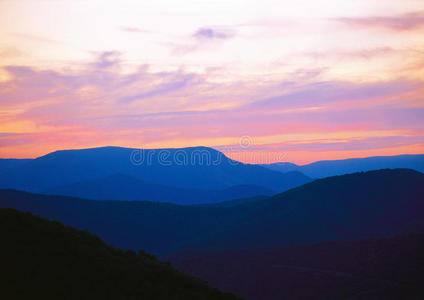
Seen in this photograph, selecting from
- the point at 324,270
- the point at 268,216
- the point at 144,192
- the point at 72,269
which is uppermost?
the point at 72,269

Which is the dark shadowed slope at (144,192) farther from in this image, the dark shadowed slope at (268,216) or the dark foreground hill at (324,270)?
the dark foreground hill at (324,270)

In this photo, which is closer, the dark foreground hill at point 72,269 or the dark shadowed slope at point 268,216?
the dark foreground hill at point 72,269

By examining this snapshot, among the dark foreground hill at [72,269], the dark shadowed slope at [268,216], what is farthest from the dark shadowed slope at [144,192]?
the dark foreground hill at [72,269]

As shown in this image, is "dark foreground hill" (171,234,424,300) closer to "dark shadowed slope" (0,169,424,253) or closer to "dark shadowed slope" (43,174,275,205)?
"dark shadowed slope" (0,169,424,253)

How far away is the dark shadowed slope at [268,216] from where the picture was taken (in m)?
62.8

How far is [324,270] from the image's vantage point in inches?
1610

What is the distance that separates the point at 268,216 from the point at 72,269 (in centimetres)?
5793

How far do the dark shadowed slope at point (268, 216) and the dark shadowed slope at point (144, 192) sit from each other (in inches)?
3549

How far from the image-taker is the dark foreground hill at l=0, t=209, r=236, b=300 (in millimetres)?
16438

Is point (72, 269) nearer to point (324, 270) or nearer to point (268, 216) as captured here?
point (324, 270)

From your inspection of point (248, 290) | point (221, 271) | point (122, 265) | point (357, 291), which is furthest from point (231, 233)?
point (122, 265)

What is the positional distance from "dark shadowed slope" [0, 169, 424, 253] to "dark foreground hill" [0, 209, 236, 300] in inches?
1515

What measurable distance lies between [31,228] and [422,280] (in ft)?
107

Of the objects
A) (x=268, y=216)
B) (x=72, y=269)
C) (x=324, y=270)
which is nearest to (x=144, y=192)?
(x=268, y=216)
